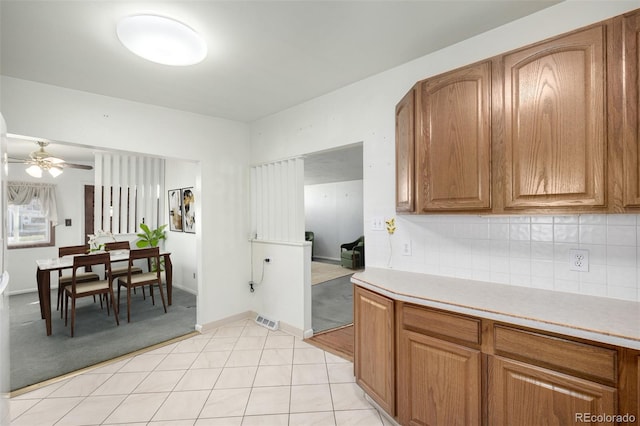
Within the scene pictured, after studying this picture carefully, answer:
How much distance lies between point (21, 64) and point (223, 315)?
3029mm

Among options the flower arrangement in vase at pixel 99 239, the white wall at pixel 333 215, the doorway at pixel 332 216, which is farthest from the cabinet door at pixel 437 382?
the white wall at pixel 333 215

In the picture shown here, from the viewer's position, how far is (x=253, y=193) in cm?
383

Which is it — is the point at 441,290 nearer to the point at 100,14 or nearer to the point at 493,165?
the point at 493,165

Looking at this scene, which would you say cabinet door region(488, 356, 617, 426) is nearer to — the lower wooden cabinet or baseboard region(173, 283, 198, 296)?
the lower wooden cabinet

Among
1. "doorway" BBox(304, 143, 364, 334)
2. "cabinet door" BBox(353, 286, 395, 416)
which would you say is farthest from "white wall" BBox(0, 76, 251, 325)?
"cabinet door" BBox(353, 286, 395, 416)

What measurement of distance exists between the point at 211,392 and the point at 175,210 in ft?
13.3

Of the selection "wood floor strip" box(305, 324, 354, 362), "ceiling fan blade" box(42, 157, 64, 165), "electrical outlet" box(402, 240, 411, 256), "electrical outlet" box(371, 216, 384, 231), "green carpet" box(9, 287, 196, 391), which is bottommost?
"green carpet" box(9, 287, 196, 391)

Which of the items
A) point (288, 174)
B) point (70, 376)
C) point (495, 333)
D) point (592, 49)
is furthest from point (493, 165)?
point (70, 376)

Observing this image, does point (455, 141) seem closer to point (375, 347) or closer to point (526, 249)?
point (526, 249)

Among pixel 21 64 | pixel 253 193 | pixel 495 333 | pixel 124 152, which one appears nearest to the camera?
pixel 495 333

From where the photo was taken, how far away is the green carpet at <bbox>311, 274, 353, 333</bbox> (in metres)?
3.61

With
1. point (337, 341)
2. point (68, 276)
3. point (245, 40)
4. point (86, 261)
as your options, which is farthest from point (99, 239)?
point (245, 40)

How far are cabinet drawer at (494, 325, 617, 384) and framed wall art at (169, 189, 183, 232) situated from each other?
531 centimetres

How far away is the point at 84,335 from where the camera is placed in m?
3.32
